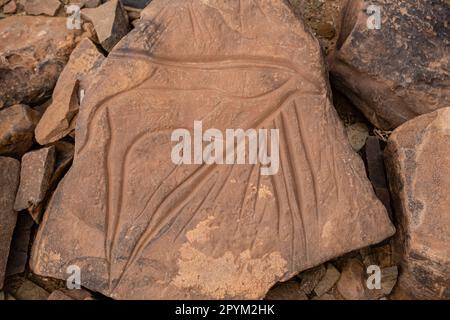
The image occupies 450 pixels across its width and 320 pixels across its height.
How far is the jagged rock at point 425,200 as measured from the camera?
265 cm

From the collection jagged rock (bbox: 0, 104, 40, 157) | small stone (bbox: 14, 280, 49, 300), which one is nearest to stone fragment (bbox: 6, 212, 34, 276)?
small stone (bbox: 14, 280, 49, 300)

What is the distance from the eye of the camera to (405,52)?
120 inches

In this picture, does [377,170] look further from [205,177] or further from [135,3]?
[135,3]

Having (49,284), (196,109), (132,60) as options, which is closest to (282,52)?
(196,109)

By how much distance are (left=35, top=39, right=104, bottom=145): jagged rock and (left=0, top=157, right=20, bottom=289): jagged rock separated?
0.23m

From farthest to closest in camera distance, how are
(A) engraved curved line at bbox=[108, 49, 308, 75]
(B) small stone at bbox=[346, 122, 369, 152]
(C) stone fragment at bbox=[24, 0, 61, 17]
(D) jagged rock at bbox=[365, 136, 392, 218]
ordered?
(C) stone fragment at bbox=[24, 0, 61, 17]
(B) small stone at bbox=[346, 122, 369, 152]
(D) jagged rock at bbox=[365, 136, 392, 218]
(A) engraved curved line at bbox=[108, 49, 308, 75]

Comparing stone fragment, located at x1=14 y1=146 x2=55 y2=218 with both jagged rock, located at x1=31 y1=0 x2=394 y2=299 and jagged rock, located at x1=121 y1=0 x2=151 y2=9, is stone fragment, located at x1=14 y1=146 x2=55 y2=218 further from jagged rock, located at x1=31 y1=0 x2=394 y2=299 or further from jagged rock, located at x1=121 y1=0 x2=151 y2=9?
jagged rock, located at x1=121 y1=0 x2=151 y2=9

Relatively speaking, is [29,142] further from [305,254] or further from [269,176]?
[305,254]

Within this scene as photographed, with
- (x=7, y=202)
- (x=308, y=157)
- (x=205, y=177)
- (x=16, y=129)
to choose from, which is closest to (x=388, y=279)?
(x=308, y=157)

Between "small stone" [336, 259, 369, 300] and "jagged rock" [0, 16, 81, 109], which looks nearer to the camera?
"small stone" [336, 259, 369, 300]

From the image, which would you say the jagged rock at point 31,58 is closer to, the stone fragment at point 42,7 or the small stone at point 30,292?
the stone fragment at point 42,7

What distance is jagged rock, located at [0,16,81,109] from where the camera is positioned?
314 cm

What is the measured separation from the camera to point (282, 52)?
279cm

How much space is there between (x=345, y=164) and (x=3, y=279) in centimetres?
186
